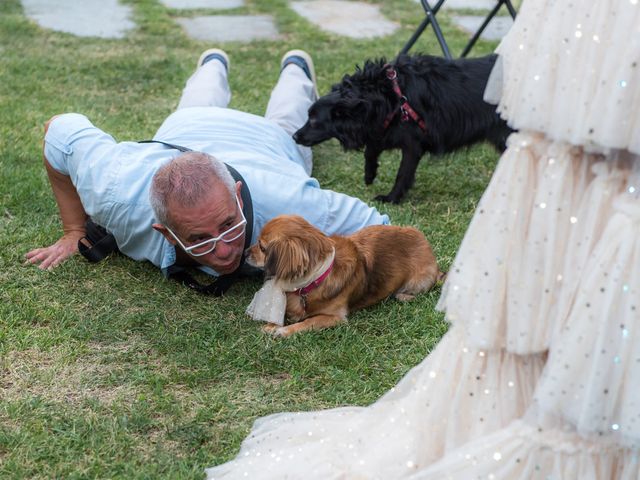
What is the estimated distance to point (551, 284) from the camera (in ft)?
5.55

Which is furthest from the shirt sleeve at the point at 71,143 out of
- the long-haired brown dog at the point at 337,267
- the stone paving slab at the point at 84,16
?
the stone paving slab at the point at 84,16

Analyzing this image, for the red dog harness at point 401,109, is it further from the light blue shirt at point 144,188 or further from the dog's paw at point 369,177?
the light blue shirt at point 144,188

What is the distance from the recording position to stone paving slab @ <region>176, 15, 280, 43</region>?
26.7 feet

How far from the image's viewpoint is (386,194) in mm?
4789

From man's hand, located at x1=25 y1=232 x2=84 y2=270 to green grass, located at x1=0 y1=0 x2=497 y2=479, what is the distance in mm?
54

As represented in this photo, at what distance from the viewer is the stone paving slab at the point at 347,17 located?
332 inches

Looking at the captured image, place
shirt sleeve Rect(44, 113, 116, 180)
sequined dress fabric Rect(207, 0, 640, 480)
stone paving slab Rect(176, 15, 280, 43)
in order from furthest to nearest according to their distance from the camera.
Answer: stone paving slab Rect(176, 15, 280, 43), shirt sleeve Rect(44, 113, 116, 180), sequined dress fabric Rect(207, 0, 640, 480)

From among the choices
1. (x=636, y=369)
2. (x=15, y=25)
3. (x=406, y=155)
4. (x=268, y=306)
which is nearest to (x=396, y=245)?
(x=268, y=306)

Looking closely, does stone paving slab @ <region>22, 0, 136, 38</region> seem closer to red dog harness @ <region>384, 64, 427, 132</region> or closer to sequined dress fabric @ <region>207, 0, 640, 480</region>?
red dog harness @ <region>384, 64, 427, 132</region>

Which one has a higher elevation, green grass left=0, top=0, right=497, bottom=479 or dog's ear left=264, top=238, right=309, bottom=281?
dog's ear left=264, top=238, right=309, bottom=281

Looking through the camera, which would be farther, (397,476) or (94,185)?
(94,185)

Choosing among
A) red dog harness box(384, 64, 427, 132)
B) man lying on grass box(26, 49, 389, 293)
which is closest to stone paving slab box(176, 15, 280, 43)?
red dog harness box(384, 64, 427, 132)

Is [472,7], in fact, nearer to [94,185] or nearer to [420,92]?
[420,92]

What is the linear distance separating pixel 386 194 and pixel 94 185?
5.88ft
